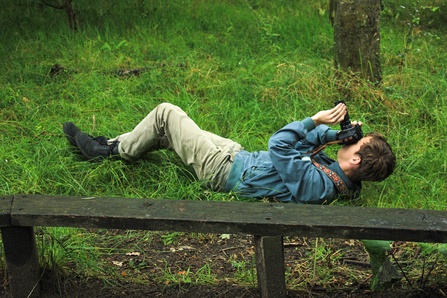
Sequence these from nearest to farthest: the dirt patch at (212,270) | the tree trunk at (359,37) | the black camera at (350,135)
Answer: the dirt patch at (212,270)
the black camera at (350,135)
the tree trunk at (359,37)

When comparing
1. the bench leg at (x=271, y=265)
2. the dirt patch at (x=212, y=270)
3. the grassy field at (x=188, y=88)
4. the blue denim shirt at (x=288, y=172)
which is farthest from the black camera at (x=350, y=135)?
the bench leg at (x=271, y=265)

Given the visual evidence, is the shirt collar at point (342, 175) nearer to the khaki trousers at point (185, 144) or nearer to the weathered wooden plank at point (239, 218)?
the khaki trousers at point (185, 144)

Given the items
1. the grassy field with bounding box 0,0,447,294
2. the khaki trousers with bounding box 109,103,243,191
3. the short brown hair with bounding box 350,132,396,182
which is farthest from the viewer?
the grassy field with bounding box 0,0,447,294

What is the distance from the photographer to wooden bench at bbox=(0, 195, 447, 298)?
1741 mm

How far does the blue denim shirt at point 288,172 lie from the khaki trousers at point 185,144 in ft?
0.32

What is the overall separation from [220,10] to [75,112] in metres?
3.93

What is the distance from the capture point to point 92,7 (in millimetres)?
6980

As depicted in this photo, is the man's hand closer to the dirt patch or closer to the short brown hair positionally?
the short brown hair

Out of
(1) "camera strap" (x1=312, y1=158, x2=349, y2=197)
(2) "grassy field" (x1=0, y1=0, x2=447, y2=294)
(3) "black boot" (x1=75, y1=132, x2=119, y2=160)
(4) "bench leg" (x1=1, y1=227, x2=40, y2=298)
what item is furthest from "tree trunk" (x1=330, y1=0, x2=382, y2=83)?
(4) "bench leg" (x1=1, y1=227, x2=40, y2=298)

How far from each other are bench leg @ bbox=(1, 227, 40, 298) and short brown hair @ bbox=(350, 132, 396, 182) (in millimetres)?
1889

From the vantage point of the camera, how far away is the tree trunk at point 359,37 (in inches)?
158

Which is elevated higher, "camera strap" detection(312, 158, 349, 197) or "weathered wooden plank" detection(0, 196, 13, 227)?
"weathered wooden plank" detection(0, 196, 13, 227)

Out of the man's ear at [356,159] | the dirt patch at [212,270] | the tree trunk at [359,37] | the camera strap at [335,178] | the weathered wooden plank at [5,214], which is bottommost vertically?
the dirt patch at [212,270]

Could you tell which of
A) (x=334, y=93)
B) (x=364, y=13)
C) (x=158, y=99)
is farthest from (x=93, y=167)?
(x=364, y=13)
